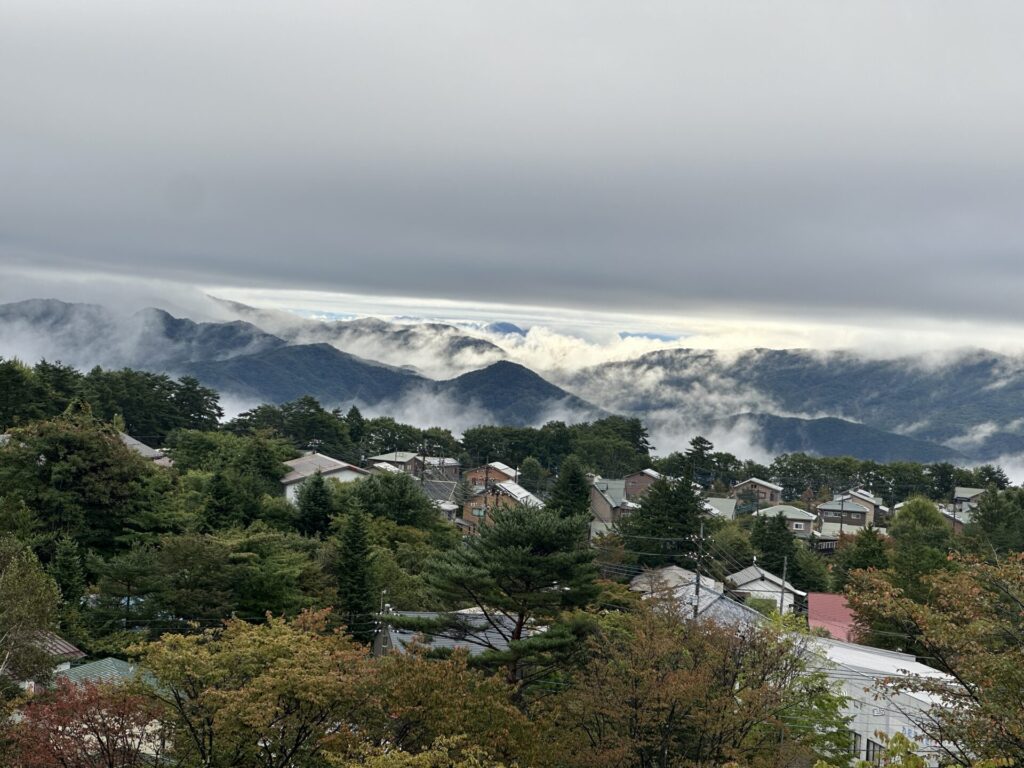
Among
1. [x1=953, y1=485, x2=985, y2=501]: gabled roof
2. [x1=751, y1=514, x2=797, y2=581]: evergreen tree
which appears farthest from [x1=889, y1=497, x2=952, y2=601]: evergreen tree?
[x1=953, y1=485, x2=985, y2=501]: gabled roof

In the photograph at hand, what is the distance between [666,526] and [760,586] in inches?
263

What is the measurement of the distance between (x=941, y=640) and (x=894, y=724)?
A: 11.1 meters

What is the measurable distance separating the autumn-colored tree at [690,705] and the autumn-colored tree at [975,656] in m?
4.07

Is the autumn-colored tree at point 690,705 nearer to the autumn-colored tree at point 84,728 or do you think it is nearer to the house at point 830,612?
the autumn-colored tree at point 84,728

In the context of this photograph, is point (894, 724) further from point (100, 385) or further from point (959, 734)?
point (100, 385)

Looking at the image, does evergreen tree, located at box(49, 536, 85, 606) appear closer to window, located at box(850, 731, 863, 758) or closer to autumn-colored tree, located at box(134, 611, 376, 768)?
autumn-colored tree, located at box(134, 611, 376, 768)

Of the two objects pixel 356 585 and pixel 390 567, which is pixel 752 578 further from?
pixel 356 585

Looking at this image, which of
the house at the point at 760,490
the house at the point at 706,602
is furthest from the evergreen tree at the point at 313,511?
the house at the point at 760,490

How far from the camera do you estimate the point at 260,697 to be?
13.6m

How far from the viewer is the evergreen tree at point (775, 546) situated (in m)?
55.0

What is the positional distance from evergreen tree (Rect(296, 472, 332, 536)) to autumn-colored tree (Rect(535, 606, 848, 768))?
26.5 m

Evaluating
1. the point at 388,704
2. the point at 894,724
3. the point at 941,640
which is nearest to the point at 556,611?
the point at 388,704

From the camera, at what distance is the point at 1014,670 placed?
32.9 feet

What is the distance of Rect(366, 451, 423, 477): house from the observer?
98512 millimetres
